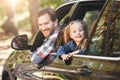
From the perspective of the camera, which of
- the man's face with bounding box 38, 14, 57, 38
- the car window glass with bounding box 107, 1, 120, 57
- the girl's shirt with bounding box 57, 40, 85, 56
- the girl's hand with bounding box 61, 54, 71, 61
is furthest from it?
the man's face with bounding box 38, 14, 57, 38

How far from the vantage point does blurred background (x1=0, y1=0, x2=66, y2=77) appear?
15884mm

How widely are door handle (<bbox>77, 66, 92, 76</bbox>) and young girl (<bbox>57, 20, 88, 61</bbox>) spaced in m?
0.32

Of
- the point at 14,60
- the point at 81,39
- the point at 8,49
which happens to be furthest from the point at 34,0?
the point at 81,39

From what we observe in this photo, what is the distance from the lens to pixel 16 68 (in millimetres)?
5715

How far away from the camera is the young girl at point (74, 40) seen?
4.41 metres

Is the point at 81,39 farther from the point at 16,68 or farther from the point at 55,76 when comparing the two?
the point at 16,68

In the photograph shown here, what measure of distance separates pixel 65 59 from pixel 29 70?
36.4 inches

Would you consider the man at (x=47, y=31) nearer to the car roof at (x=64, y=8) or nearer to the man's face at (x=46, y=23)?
the man's face at (x=46, y=23)

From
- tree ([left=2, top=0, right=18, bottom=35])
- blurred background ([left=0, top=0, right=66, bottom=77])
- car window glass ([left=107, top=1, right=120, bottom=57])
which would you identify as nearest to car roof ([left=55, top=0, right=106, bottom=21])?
car window glass ([left=107, top=1, right=120, bottom=57])

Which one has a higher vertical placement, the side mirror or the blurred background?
the blurred background

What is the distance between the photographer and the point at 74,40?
4613mm

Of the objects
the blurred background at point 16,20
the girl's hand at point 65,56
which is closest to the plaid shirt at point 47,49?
the girl's hand at point 65,56

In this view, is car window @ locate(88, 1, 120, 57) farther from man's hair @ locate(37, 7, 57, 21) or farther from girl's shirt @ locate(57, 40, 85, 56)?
man's hair @ locate(37, 7, 57, 21)

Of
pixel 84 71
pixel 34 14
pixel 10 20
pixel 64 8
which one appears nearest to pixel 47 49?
pixel 64 8
